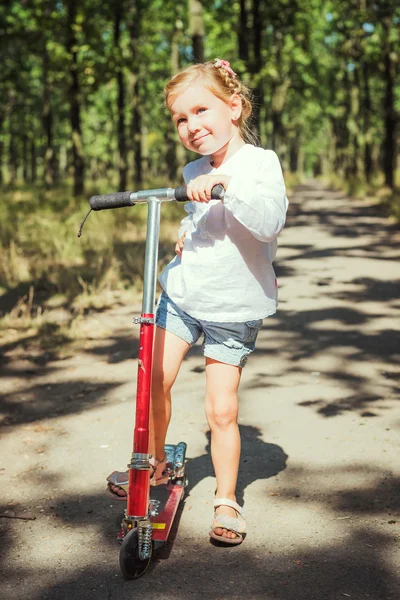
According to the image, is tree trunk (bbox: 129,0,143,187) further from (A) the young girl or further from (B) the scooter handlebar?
(B) the scooter handlebar

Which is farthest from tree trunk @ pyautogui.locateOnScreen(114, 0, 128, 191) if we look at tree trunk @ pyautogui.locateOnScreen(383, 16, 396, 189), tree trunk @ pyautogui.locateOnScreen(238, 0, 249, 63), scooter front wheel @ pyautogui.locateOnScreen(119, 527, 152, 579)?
scooter front wheel @ pyautogui.locateOnScreen(119, 527, 152, 579)

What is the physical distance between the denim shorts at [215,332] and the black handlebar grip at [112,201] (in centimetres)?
52

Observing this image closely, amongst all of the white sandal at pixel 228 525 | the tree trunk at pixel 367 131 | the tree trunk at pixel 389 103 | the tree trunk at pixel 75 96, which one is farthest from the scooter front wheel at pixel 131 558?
the tree trunk at pixel 367 131

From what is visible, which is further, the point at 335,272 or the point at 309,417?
the point at 335,272

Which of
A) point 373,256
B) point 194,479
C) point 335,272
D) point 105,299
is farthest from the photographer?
point 373,256

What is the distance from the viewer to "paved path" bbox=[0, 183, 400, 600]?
2.83m

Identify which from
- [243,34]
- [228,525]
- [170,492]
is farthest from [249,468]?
[243,34]

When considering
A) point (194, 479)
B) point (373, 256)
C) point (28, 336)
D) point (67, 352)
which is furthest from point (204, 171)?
point (373, 256)

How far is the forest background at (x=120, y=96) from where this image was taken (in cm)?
897

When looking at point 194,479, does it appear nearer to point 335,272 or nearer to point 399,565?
point 399,565

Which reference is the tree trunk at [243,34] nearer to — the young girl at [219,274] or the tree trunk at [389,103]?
the tree trunk at [389,103]

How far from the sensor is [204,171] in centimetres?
326

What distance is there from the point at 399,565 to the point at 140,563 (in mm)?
951

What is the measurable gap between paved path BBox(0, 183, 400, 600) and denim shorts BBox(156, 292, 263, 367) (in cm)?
75
